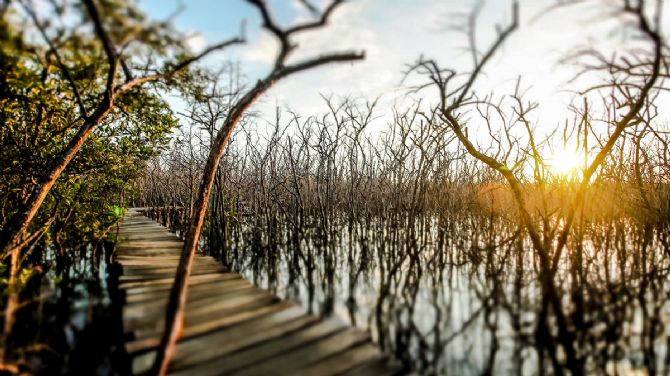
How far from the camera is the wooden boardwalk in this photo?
2.91 meters

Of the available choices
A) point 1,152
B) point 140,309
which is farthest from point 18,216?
point 140,309

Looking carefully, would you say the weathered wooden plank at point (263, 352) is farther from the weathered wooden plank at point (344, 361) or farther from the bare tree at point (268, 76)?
the bare tree at point (268, 76)

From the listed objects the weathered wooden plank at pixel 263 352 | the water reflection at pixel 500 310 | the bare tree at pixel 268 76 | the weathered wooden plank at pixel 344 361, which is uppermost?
the bare tree at pixel 268 76

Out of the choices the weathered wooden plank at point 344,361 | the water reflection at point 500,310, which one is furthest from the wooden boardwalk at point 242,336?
the water reflection at point 500,310

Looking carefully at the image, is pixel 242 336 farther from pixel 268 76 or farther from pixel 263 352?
pixel 268 76

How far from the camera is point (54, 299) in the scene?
18.6 ft

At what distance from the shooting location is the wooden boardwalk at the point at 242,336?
2910mm

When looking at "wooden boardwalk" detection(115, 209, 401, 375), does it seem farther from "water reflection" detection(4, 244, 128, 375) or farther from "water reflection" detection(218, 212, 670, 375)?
"water reflection" detection(218, 212, 670, 375)

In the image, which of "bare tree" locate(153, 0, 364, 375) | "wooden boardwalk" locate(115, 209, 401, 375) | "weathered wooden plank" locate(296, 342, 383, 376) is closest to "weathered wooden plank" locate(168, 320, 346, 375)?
"wooden boardwalk" locate(115, 209, 401, 375)

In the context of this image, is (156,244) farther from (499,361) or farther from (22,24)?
(499,361)

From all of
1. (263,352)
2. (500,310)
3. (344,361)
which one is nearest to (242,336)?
(263,352)

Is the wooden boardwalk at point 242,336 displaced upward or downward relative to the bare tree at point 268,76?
downward

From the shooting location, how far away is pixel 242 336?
3.48 metres

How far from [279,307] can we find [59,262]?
17.8ft
